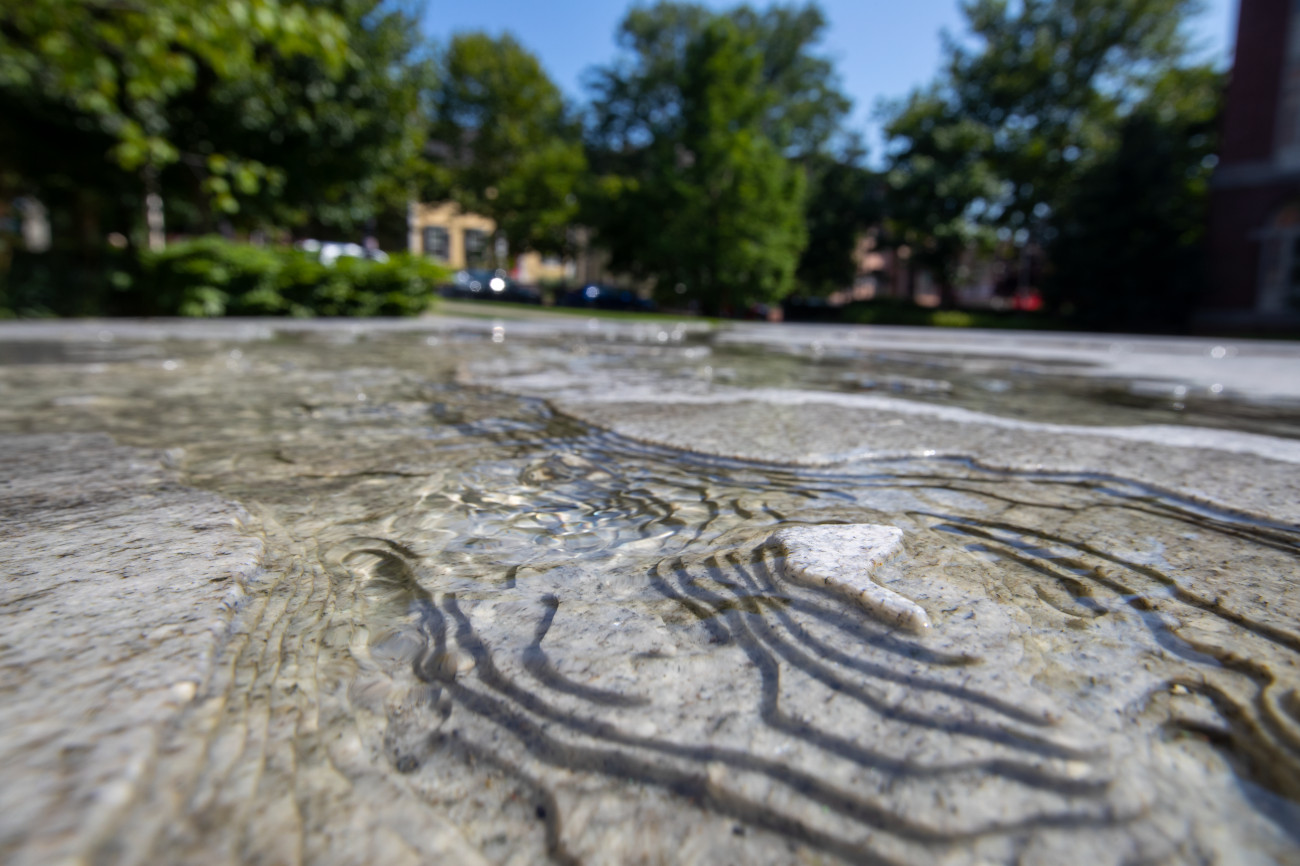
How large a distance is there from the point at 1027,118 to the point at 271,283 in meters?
24.2

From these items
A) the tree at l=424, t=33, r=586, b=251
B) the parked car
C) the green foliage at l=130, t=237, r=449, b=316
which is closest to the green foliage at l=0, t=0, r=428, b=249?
the green foliage at l=130, t=237, r=449, b=316

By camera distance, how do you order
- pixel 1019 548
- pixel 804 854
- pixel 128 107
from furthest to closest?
pixel 128 107 < pixel 1019 548 < pixel 804 854

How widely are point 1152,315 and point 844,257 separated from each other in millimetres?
10735

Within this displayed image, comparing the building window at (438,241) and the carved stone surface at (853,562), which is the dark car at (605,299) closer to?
the building window at (438,241)

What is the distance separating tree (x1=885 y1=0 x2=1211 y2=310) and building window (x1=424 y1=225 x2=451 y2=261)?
27.4 metres

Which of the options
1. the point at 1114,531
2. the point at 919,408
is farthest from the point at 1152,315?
the point at 1114,531

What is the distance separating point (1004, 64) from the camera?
23.2 meters

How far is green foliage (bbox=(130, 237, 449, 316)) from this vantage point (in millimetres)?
11391

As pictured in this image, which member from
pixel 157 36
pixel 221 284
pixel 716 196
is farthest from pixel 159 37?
pixel 716 196

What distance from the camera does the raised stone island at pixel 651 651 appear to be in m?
0.69

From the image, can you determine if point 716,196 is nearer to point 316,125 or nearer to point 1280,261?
point 316,125

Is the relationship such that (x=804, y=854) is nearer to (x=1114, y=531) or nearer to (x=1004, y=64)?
(x=1114, y=531)

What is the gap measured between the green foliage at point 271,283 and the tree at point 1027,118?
1726 centimetres

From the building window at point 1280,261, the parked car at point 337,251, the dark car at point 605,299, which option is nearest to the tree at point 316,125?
the parked car at point 337,251
